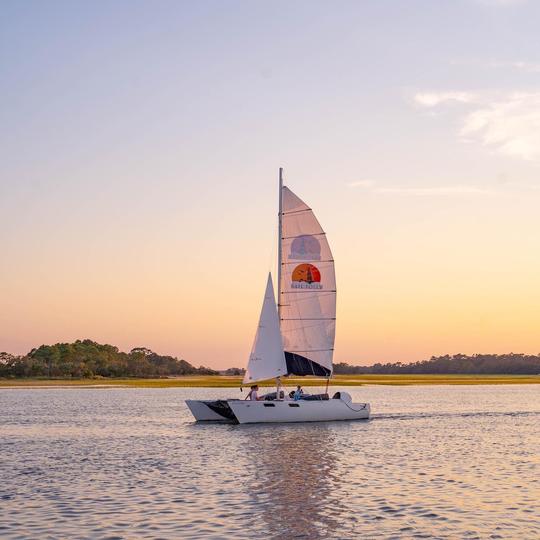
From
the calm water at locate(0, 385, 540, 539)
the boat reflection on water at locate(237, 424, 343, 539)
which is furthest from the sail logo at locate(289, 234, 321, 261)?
the boat reflection on water at locate(237, 424, 343, 539)

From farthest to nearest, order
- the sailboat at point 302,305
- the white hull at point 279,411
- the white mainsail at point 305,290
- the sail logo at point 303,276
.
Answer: the sail logo at point 303,276 → the white mainsail at point 305,290 → the sailboat at point 302,305 → the white hull at point 279,411

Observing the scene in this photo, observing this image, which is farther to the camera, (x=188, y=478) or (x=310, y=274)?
(x=310, y=274)

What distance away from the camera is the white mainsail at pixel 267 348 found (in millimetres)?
62031

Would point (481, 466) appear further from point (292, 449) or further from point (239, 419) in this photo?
point (239, 419)

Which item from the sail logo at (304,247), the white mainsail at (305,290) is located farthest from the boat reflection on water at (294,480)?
the sail logo at (304,247)

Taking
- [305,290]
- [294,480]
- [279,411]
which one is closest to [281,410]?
[279,411]

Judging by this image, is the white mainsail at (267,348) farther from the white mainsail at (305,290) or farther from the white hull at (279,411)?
the white hull at (279,411)

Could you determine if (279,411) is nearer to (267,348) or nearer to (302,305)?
(267,348)

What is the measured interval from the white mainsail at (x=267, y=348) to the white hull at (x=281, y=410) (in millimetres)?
2299

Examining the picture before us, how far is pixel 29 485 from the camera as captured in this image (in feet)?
109

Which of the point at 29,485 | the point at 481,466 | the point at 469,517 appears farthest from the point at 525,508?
the point at 29,485

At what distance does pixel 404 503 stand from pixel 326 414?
3413 cm

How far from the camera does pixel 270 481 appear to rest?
3472 cm

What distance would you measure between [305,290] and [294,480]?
30.4 meters
